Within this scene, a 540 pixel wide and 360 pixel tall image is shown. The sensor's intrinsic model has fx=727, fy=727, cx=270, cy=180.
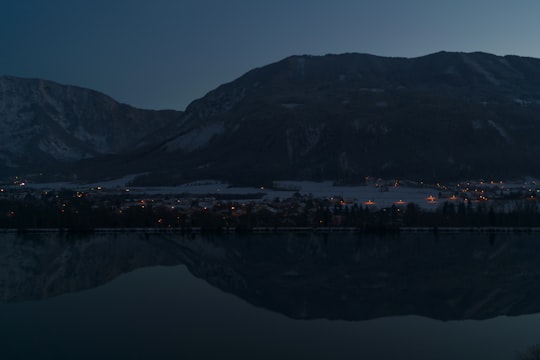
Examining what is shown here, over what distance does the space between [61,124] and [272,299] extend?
11058 centimetres

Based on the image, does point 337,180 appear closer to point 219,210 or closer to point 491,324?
point 219,210

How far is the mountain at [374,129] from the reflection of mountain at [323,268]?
2515cm

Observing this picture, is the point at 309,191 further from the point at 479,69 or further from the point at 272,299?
the point at 479,69

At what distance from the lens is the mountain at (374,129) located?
57375 millimetres

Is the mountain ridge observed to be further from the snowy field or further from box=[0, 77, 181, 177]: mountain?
box=[0, 77, 181, 177]: mountain

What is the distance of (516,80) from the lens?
8400 cm

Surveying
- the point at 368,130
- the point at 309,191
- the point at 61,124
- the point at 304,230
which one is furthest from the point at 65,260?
the point at 61,124

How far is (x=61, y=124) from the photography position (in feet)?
401

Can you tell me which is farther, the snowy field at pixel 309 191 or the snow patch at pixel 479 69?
the snow patch at pixel 479 69

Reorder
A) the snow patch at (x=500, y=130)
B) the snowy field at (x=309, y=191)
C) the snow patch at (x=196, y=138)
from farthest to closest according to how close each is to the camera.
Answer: the snow patch at (x=196, y=138) < the snow patch at (x=500, y=130) < the snowy field at (x=309, y=191)

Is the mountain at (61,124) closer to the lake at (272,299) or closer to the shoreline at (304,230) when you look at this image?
the shoreline at (304,230)

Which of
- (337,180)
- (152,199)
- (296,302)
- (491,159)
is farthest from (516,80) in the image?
(296,302)

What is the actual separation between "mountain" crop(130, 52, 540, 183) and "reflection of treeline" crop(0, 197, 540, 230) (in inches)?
644

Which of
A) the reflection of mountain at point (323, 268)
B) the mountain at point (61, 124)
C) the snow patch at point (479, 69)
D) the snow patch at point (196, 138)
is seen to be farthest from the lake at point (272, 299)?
the mountain at point (61, 124)
